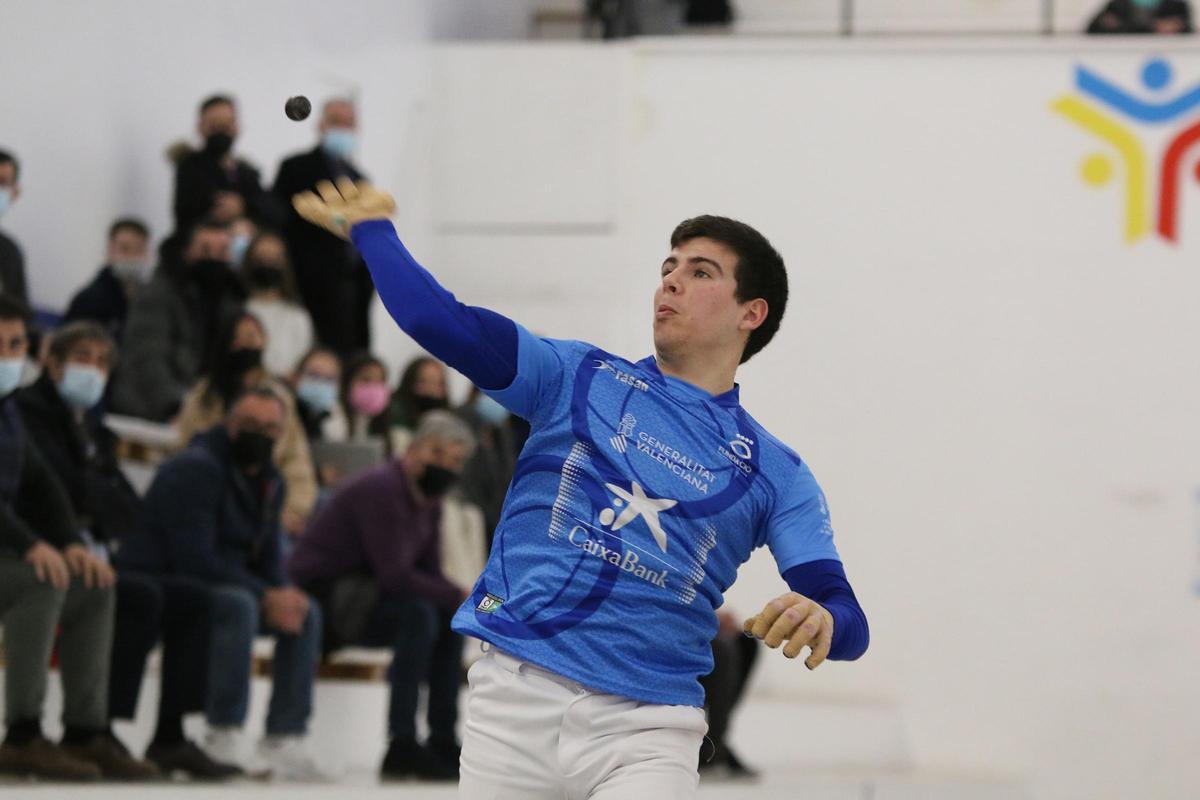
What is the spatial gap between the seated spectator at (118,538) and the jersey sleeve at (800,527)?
10.3ft

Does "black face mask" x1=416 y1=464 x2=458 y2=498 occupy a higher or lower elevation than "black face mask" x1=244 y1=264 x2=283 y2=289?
lower

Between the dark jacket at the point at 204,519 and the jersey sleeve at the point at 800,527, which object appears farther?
the dark jacket at the point at 204,519

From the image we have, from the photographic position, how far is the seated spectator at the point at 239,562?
5.83 metres

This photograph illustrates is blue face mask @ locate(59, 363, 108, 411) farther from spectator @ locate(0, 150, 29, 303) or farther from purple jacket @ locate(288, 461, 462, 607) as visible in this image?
spectator @ locate(0, 150, 29, 303)

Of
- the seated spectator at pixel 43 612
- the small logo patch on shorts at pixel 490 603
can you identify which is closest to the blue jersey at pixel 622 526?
the small logo patch on shorts at pixel 490 603

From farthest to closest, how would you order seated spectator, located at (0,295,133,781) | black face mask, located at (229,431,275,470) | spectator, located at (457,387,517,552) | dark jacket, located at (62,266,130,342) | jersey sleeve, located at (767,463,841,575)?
1. spectator, located at (457,387,517,552)
2. dark jacket, located at (62,266,130,342)
3. black face mask, located at (229,431,275,470)
4. seated spectator, located at (0,295,133,781)
5. jersey sleeve, located at (767,463,841,575)

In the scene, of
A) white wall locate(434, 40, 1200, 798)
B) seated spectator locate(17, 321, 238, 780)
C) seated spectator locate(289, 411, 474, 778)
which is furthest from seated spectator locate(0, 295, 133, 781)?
white wall locate(434, 40, 1200, 798)

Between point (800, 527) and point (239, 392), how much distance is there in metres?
4.17

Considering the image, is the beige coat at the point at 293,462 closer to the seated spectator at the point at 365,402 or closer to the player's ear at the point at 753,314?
the seated spectator at the point at 365,402

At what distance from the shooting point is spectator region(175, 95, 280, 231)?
26.8ft

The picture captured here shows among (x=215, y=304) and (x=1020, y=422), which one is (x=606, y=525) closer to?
(x=215, y=304)

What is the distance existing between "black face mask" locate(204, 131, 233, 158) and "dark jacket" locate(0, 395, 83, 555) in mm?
3082

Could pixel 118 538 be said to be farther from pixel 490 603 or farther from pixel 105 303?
pixel 490 603

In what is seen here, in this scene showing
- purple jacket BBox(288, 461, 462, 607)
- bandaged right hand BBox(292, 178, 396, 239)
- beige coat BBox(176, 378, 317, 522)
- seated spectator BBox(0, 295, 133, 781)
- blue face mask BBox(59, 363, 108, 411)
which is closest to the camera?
bandaged right hand BBox(292, 178, 396, 239)
